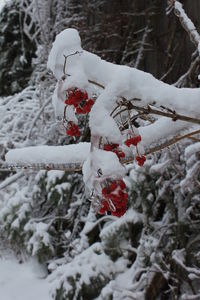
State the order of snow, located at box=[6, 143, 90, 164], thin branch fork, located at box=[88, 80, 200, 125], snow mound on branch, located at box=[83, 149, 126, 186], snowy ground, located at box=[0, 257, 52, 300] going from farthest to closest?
snowy ground, located at box=[0, 257, 52, 300]
snow, located at box=[6, 143, 90, 164]
thin branch fork, located at box=[88, 80, 200, 125]
snow mound on branch, located at box=[83, 149, 126, 186]

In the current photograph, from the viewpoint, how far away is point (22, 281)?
3.65 metres

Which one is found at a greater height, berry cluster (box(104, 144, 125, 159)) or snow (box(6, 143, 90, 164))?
snow (box(6, 143, 90, 164))

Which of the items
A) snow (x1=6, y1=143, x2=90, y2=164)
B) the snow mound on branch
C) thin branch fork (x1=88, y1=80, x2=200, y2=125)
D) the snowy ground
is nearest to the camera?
the snow mound on branch

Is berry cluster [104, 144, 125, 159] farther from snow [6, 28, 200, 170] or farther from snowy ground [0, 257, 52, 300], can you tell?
snowy ground [0, 257, 52, 300]

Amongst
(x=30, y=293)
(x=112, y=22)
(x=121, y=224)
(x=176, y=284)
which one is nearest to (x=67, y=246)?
(x=30, y=293)

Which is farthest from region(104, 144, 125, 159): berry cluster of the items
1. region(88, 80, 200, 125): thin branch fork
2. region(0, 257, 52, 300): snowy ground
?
region(0, 257, 52, 300): snowy ground

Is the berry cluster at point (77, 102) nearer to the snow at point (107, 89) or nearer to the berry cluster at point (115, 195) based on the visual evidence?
the snow at point (107, 89)

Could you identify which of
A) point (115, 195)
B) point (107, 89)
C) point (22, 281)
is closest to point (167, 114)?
point (107, 89)

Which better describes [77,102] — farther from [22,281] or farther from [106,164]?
[22,281]

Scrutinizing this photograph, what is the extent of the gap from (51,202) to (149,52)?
175 cm

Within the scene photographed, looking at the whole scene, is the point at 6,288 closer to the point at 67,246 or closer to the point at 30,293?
the point at 30,293

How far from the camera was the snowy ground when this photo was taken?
338 centimetres

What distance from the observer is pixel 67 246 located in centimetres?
348

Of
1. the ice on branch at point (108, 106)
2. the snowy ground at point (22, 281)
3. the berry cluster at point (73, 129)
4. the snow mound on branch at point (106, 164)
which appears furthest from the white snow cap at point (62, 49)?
the snowy ground at point (22, 281)
